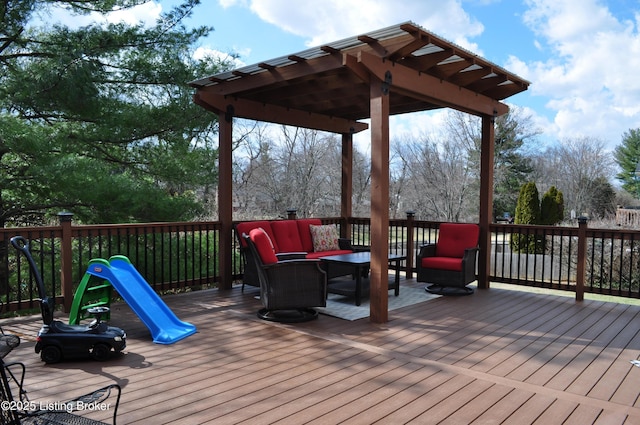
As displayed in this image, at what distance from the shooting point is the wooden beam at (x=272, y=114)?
6285 mm

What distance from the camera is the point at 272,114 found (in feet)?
23.3

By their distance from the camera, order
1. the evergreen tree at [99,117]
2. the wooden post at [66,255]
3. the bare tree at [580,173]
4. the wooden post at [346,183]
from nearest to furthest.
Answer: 1. the wooden post at [66,255]
2. the evergreen tree at [99,117]
3. the wooden post at [346,183]
4. the bare tree at [580,173]

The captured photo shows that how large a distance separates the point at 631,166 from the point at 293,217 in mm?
28134

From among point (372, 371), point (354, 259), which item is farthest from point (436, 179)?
point (372, 371)

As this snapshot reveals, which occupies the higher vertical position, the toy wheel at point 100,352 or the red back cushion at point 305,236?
the red back cushion at point 305,236

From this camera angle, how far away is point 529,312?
17.1 feet

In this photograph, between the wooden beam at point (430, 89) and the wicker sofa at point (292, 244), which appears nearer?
the wooden beam at point (430, 89)

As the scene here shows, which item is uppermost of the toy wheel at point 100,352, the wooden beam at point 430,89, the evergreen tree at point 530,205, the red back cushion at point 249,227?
the wooden beam at point 430,89

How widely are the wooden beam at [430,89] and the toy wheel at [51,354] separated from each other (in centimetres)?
365

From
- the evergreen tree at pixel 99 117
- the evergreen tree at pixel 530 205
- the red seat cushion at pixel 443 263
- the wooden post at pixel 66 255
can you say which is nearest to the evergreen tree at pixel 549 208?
the evergreen tree at pixel 530 205

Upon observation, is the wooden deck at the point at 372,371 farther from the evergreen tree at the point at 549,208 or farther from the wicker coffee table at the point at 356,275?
the evergreen tree at the point at 549,208

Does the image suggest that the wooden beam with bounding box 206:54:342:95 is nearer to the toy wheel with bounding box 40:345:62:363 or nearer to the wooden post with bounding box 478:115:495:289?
the wooden post with bounding box 478:115:495:289

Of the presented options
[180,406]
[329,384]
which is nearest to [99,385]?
[180,406]

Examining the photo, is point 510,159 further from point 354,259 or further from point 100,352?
point 100,352
